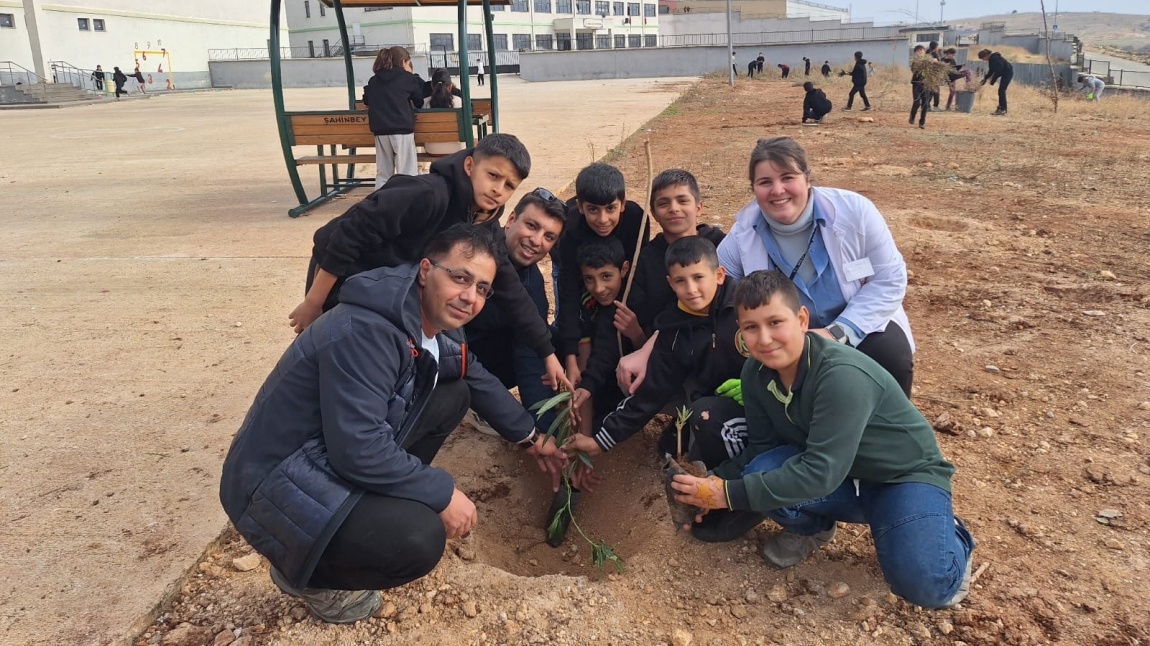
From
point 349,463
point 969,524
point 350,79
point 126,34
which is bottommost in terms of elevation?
point 969,524

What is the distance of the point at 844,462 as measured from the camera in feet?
6.97

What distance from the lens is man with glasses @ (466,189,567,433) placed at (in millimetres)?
3082

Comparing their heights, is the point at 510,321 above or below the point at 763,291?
below

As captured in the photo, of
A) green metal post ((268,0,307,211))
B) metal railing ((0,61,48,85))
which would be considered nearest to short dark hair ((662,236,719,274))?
green metal post ((268,0,307,211))

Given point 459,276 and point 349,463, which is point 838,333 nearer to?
point 459,276

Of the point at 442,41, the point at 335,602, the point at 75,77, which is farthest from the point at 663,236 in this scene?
the point at 442,41

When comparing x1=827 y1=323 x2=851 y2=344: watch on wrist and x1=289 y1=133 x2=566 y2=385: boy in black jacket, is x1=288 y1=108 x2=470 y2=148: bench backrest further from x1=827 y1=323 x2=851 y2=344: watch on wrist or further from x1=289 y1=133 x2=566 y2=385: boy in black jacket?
x1=827 y1=323 x2=851 y2=344: watch on wrist

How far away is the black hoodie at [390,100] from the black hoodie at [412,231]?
4326mm

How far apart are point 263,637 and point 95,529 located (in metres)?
0.96

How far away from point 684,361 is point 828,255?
68 cm

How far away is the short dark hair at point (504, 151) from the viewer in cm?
295

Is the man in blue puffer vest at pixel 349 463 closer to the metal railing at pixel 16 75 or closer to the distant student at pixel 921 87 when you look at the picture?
the distant student at pixel 921 87

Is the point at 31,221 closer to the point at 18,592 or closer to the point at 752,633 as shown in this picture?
the point at 18,592

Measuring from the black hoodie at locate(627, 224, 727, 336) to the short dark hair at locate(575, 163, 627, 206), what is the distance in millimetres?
254
